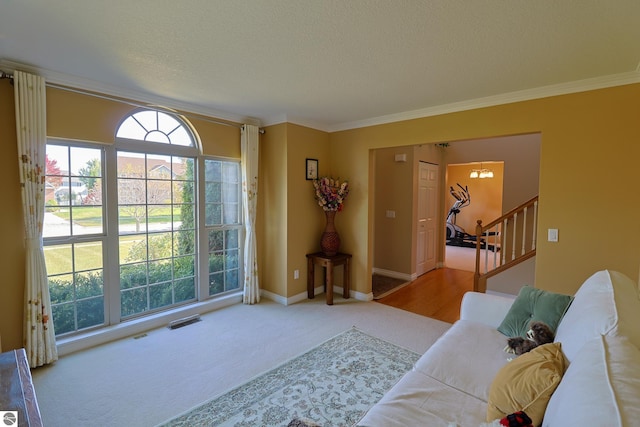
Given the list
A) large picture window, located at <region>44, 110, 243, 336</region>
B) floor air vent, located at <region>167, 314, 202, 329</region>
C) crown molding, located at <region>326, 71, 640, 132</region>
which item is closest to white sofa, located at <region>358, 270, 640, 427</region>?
crown molding, located at <region>326, 71, 640, 132</region>

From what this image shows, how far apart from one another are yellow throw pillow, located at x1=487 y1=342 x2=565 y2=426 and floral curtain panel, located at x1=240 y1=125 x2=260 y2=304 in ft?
10.6

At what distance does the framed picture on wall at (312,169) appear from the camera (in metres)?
4.30

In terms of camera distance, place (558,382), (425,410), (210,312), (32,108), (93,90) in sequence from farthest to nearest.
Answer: (210,312) → (93,90) → (32,108) → (425,410) → (558,382)

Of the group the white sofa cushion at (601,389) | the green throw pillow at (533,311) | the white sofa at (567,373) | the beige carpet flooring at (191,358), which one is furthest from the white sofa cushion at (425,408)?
the beige carpet flooring at (191,358)

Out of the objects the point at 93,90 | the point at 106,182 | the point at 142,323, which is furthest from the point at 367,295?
the point at 93,90

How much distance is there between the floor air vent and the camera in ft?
11.1

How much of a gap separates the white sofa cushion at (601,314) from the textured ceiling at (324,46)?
1.51 m

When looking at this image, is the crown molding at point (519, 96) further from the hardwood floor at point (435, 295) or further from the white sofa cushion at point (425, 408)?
the white sofa cushion at point (425, 408)

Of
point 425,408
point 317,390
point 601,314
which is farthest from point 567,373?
point 317,390

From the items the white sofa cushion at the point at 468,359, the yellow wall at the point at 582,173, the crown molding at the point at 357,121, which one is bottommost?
the white sofa cushion at the point at 468,359

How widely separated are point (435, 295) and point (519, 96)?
9.42ft

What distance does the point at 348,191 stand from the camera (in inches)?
173

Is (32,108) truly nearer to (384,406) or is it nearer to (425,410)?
(384,406)

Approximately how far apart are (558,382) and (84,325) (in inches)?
149
